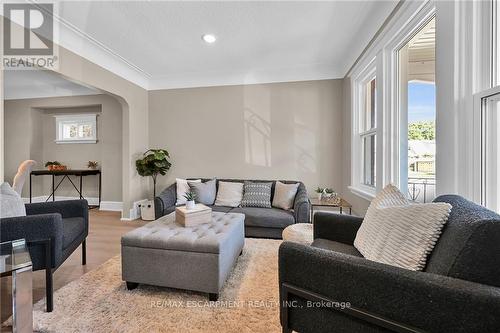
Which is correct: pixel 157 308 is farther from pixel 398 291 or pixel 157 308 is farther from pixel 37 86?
pixel 37 86

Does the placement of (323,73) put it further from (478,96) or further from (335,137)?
(478,96)

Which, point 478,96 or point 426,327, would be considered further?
point 478,96

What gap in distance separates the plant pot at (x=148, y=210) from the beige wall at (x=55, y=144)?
1128 millimetres

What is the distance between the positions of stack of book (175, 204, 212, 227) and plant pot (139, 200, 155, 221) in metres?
2.21

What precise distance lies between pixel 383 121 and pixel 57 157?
6.75 meters

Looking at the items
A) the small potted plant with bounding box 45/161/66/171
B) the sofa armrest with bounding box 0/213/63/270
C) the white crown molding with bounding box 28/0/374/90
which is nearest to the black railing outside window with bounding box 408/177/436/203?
the white crown molding with bounding box 28/0/374/90

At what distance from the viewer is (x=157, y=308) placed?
1740mm

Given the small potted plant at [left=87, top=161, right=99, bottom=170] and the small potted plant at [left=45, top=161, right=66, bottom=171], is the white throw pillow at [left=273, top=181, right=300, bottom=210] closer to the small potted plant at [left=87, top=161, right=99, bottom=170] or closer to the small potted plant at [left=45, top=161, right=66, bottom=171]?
the small potted plant at [left=87, top=161, right=99, bottom=170]

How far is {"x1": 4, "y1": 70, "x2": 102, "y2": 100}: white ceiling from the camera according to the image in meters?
4.34

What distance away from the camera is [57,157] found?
5613mm

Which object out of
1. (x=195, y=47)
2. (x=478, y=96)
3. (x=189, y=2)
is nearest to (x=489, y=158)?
(x=478, y=96)

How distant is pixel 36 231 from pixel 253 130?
129 inches

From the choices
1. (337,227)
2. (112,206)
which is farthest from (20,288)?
(112,206)

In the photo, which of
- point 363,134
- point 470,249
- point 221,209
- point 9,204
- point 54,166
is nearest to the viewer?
point 470,249
